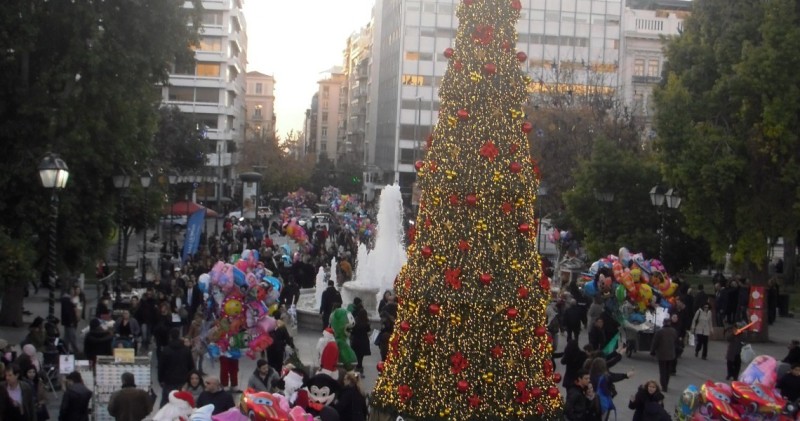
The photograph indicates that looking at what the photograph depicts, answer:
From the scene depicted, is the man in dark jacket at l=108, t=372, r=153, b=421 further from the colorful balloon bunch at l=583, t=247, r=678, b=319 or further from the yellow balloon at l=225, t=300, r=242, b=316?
the colorful balloon bunch at l=583, t=247, r=678, b=319

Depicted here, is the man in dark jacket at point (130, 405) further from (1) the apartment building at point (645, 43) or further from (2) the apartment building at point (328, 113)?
(2) the apartment building at point (328, 113)

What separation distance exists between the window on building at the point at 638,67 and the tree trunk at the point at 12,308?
5093cm

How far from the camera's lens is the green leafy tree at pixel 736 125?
2367 centimetres

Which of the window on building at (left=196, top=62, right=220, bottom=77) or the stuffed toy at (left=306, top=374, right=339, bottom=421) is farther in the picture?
the window on building at (left=196, top=62, right=220, bottom=77)

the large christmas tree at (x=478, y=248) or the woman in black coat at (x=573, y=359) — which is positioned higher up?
the large christmas tree at (x=478, y=248)

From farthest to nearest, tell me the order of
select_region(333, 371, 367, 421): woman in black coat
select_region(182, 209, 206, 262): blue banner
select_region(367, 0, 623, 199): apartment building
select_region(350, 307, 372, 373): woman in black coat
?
select_region(367, 0, 623, 199): apartment building → select_region(182, 209, 206, 262): blue banner → select_region(350, 307, 372, 373): woman in black coat → select_region(333, 371, 367, 421): woman in black coat

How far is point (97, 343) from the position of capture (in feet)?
56.3

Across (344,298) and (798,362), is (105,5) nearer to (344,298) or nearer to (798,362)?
(344,298)

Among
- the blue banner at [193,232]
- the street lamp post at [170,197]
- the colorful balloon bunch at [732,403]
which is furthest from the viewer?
the street lamp post at [170,197]

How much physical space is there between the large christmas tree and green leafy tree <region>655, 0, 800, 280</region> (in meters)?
11.8

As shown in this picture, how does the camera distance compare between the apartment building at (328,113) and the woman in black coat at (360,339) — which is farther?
the apartment building at (328,113)

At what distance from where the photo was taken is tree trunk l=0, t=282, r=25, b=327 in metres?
24.8

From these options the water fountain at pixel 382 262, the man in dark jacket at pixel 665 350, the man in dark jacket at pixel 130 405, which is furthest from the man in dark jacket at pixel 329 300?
the man in dark jacket at pixel 130 405

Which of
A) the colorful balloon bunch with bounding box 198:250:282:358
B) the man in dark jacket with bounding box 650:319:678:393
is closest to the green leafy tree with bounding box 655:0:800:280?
the man in dark jacket with bounding box 650:319:678:393
